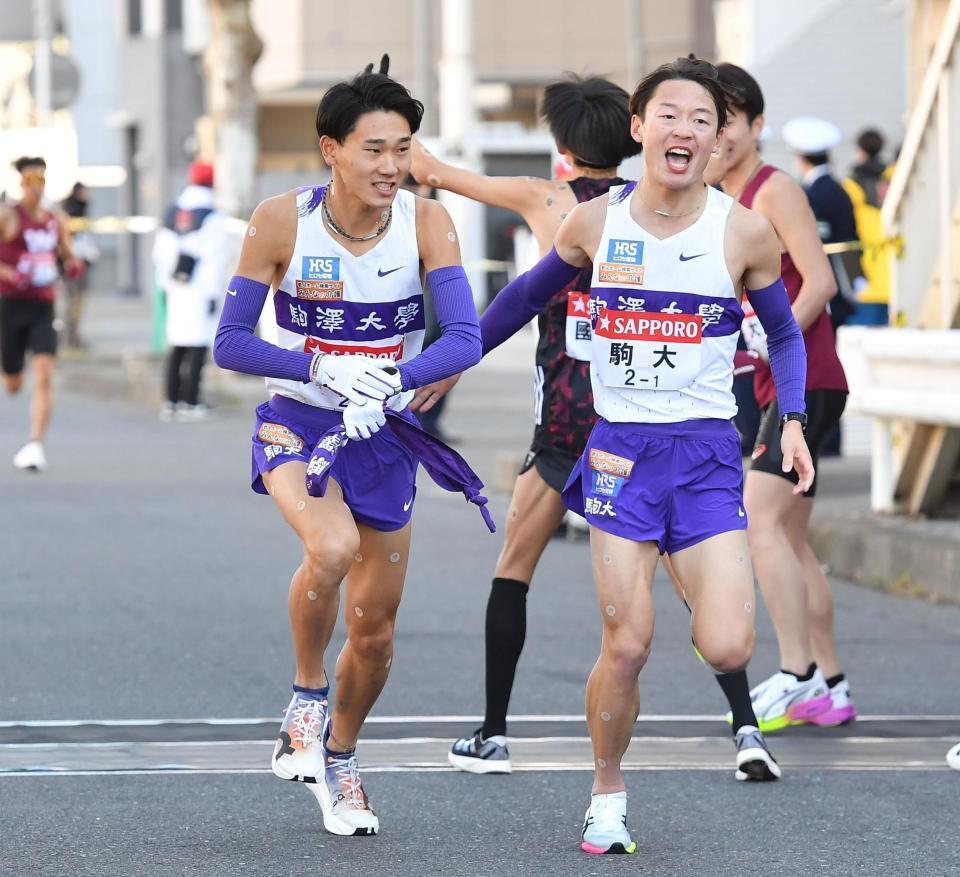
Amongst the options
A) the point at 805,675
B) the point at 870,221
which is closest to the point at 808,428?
the point at 805,675

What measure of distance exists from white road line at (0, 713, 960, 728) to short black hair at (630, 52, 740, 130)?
7.73 ft

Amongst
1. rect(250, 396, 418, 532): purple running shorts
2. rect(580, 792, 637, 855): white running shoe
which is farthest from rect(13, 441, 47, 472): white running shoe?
rect(580, 792, 637, 855): white running shoe

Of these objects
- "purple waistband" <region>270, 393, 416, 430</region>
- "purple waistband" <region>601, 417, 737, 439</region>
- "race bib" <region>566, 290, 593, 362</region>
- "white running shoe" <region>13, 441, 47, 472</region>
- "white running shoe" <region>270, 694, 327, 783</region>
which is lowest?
"white running shoe" <region>13, 441, 47, 472</region>

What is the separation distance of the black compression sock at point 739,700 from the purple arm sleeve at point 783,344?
3.61 ft

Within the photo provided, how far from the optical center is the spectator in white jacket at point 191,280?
1798 centimetres

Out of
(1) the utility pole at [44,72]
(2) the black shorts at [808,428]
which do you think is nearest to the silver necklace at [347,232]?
(2) the black shorts at [808,428]

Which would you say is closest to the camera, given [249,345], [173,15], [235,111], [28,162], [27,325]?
[249,345]

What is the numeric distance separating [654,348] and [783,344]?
1.43ft

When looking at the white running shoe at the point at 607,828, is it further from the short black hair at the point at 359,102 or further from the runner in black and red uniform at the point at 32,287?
the runner in black and red uniform at the point at 32,287

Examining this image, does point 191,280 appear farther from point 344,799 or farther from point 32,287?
point 344,799

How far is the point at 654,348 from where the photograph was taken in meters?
5.48

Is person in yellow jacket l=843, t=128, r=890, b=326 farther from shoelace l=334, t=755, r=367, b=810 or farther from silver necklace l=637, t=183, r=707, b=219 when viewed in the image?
shoelace l=334, t=755, r=367, b=810

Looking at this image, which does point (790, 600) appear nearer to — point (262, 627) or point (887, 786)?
point (887, 786)

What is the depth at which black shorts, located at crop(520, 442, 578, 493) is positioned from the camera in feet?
21.2
